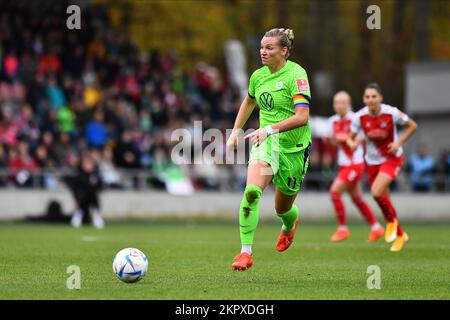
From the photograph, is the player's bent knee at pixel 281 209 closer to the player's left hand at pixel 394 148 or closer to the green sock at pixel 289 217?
the green sock at pixel 289 217

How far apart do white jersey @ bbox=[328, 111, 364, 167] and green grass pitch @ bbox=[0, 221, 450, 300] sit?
4.70 feet

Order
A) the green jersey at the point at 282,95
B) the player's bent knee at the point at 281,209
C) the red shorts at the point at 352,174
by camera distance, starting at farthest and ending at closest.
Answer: the red shorts at the point at 352,174 < the player's bent knee at the point at 281,209 < the green jersey at the point at 282,95

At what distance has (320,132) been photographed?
107ft

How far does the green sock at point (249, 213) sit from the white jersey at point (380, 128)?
5310 mm

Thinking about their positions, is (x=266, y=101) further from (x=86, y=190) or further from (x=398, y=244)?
(x=86, y=190)

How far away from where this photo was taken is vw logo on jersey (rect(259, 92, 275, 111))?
37.7ft

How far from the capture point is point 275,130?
11.1 metres

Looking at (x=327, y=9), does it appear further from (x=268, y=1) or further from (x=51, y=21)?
(x=51, y=21)

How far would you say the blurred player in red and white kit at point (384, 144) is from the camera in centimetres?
1588

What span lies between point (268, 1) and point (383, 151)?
88.1 ft

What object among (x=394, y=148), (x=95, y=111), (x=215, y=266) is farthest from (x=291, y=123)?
(x=95, y=111)

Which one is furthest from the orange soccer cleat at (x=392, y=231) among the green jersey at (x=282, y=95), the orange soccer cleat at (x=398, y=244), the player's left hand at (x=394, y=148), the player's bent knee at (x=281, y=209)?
the green jersey at (x=282, y=95)
